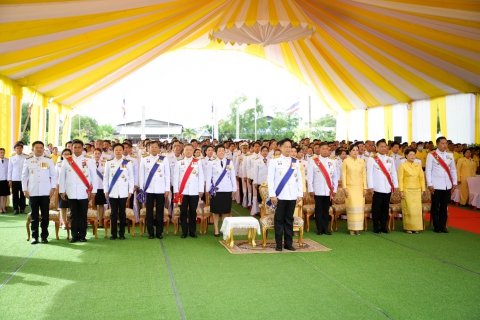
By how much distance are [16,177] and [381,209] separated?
8.10 meters

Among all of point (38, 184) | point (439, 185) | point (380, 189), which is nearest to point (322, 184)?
point (380, 189)

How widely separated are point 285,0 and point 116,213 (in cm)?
611

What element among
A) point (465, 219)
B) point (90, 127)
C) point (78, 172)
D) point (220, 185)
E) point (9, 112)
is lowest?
point (465, 219)

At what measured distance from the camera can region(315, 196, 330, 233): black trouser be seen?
8.36 meters

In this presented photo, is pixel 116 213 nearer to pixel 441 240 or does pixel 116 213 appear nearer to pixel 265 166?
pixel 265 166

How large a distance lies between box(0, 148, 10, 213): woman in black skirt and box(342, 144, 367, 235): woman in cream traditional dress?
758cm

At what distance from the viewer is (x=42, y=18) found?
25.8 feet

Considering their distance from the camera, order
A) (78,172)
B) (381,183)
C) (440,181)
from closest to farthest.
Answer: (78,172) → (381,183) → (440,181)

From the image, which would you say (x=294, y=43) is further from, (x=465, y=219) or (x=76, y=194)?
(x=76, y=194)

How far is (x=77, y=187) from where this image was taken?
7.50m

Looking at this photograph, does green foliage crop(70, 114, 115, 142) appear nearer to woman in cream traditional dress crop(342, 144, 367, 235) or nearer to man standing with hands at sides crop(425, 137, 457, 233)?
woman in cream traditional dress crop(342, 144, 367, 235)

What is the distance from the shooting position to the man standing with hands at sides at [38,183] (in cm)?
731

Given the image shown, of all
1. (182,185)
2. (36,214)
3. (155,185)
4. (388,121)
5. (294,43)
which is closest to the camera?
(36,214)

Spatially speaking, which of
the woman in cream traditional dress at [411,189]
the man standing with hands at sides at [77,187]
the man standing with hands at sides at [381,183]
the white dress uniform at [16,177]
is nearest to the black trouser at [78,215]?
the man standing with hands at sides at [77,187]
